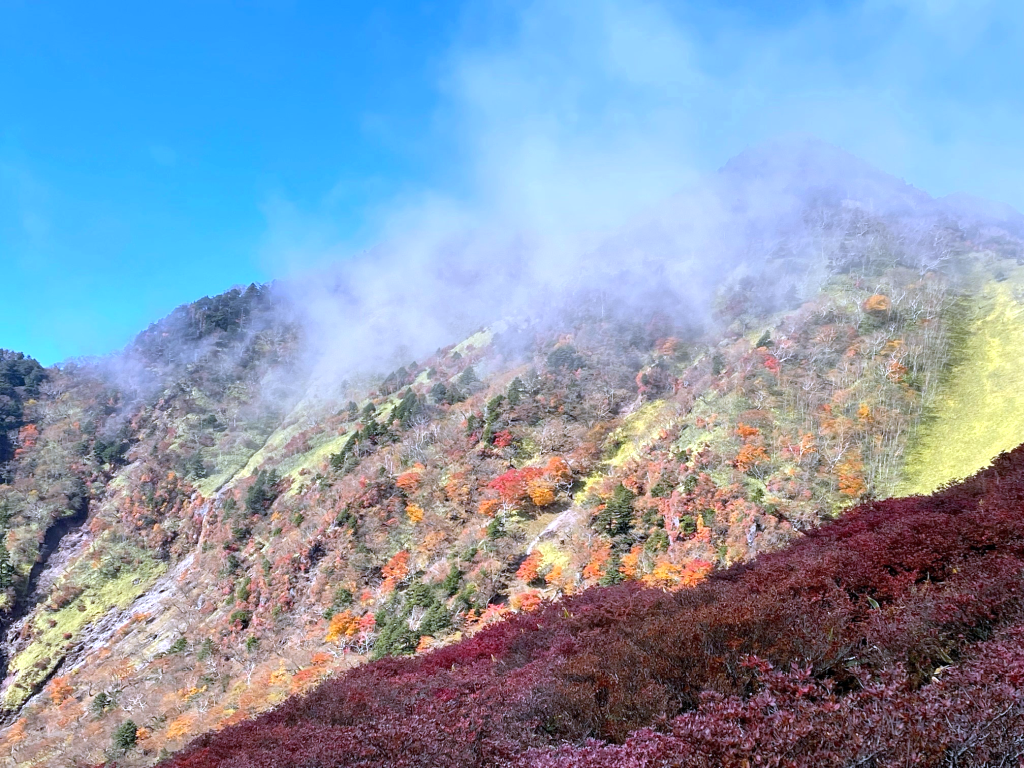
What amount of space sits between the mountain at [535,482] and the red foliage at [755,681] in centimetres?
11

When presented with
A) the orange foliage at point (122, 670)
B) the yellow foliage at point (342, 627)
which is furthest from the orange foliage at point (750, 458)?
the orange foliage at point (122, 670)

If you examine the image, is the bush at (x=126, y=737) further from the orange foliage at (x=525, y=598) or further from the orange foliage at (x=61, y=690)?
the orange foliage at (x=525, y=598)

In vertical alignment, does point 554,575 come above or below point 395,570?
below

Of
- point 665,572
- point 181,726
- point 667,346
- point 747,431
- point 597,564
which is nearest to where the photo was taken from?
point 665,572

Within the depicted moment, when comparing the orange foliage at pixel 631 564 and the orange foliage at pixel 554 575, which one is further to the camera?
the orange foliage at pixel 554 575

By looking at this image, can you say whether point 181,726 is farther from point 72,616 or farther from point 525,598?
point 72,616

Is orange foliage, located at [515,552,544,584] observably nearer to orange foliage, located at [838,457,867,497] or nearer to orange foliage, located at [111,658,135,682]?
orange foliage, located at [838,457,867,497]

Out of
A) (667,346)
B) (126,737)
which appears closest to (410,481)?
(126,737)

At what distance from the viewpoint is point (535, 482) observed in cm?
3800

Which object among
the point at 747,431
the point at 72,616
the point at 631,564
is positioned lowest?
the point at 631,564

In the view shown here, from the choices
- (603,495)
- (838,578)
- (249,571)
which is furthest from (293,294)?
(838,578)

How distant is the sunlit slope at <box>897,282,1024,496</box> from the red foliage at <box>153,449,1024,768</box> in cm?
1714

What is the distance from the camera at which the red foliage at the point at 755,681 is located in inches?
181

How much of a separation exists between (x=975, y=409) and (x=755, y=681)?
108 ft
